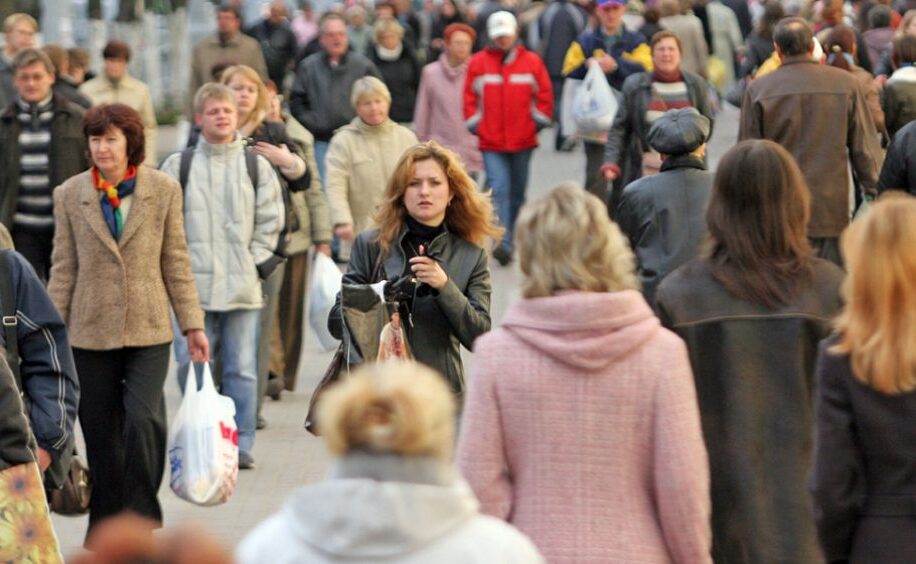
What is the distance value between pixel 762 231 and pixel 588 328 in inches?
40.7

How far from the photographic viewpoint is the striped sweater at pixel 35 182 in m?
10.4

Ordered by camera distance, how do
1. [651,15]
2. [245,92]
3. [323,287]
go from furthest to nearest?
1. [651,15]
2. [245,92]
3. [323,287]

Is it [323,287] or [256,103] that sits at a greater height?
[256,103]

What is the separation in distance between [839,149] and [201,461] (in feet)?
12.7

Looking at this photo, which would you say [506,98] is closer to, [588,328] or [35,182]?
[35,182]

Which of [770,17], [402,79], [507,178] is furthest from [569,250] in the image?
[402,79]

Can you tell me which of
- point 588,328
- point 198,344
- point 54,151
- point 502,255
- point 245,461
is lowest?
point 502,255

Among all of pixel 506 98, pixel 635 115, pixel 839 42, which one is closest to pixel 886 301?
pixel 635 115

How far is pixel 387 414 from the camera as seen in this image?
11.0 feet

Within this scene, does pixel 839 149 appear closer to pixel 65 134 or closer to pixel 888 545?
pixel 65 134

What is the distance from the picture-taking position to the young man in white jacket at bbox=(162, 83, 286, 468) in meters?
9.33

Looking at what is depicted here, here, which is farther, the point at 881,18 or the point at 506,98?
the point at 881,18

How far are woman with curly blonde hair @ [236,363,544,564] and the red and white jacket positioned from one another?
11.8 metres

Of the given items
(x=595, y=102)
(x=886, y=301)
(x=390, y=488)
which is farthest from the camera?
(x=595, y=102)
